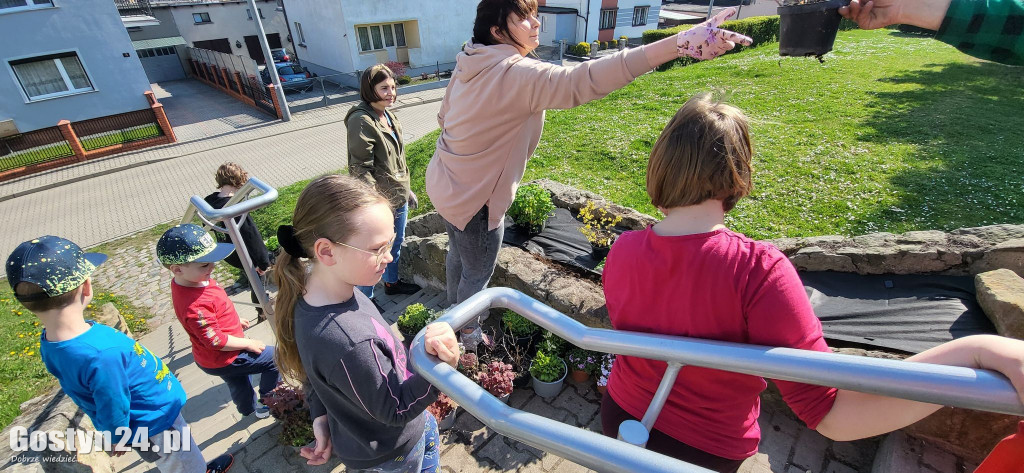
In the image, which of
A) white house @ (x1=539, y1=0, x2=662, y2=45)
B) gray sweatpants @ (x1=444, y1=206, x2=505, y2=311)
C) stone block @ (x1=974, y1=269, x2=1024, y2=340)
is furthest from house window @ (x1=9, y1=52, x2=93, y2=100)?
white house @ (x1=539, y1=0, x2=662, y2=45)

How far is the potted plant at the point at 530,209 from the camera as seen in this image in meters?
5.03

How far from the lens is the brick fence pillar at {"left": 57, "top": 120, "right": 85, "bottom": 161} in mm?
14070

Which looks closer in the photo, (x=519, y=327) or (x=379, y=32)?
(x=519, y=327)

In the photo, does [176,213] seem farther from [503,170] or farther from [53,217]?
[503,170]

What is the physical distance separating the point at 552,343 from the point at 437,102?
17570 millimetres

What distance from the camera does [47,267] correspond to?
208 cm

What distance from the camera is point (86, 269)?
7.40 ft

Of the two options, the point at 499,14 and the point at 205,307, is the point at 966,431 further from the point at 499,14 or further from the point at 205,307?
the point at 205,307

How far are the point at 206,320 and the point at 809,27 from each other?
13.1 feet

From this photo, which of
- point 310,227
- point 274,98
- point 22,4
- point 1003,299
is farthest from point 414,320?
point 22,4

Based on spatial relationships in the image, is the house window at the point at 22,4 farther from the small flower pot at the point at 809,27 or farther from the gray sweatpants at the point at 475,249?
the small flower pot at the point at 809,27

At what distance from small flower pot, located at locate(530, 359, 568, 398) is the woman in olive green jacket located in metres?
1.88

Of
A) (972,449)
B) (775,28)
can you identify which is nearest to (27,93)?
(972,449)

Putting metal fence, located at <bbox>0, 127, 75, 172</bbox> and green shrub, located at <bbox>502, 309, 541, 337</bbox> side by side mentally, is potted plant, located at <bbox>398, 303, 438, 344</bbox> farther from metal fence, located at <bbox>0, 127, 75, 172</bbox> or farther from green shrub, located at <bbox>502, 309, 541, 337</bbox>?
metal fence, located at <bbox>0, 127, 75, 172</bbox>
